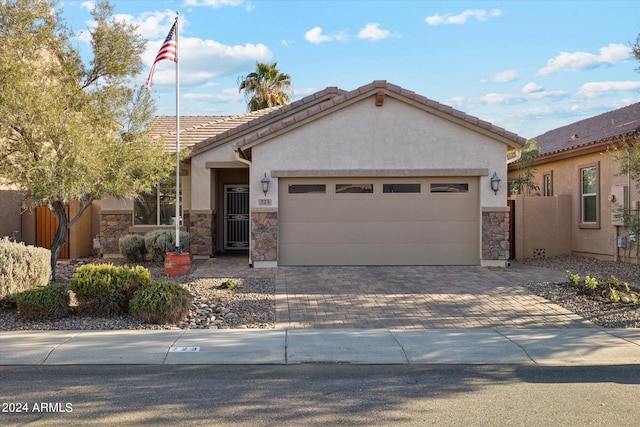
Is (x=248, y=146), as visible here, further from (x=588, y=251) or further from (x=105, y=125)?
(x=588, y=251)

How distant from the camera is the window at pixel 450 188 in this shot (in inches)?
611

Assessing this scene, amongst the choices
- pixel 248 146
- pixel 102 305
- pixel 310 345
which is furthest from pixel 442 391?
pixel 248 146

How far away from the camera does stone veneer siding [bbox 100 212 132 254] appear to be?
17.8m

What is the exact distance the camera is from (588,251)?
57.2 feet

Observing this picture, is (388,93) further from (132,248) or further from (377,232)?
(132,248)

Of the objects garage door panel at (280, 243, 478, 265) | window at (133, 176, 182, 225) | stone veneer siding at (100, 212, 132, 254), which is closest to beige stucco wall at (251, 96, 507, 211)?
garage door panel at (280, 243, 478, 265)

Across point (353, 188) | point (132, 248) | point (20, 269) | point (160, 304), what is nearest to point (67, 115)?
point (20, 269)

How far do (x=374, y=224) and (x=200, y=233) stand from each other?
18.0 feet

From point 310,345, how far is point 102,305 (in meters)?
4.01

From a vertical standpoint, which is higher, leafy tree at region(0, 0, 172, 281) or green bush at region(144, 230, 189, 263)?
leafy tree at region(0, 0, 172, 281)

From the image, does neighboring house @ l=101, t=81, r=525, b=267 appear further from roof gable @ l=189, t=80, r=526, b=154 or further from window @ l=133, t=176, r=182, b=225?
window @ l=133, t=176, r=182, b=225

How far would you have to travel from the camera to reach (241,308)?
→ 1047 cm

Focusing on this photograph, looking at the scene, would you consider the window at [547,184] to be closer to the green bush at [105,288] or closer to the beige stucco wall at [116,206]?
the beige stucco wall at [116,206]

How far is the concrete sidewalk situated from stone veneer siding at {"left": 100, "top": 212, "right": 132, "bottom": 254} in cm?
929
